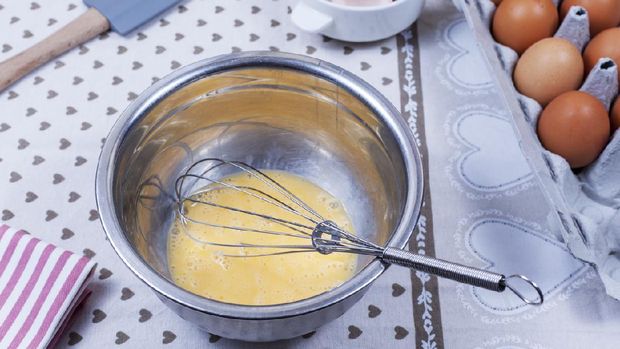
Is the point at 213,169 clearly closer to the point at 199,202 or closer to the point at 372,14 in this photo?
the point at 199,202

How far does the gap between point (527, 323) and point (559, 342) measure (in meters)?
0.03

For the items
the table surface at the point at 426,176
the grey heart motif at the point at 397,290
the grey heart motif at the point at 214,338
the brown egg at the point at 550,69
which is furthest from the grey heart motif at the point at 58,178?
the brown egg at the point at 550,69

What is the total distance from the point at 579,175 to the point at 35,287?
1.65ft

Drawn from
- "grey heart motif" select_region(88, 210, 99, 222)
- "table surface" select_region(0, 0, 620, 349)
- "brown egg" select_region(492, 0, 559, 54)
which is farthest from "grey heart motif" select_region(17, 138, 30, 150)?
"brown egg" select_region(492, 0, 559, 54)

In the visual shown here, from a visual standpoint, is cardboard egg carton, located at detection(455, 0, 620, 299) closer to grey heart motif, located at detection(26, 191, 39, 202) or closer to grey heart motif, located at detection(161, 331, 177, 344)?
grey heart motif, located at detection(161, 331, 177, 344)

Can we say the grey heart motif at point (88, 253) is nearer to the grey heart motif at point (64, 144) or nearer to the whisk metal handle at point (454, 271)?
the grey heart motif at point (64, 144)

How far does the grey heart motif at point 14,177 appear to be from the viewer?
2.51 ft

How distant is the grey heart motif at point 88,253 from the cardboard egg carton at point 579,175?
0.40 meters

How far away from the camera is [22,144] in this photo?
791mm

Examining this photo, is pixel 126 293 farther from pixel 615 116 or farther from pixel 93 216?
pixel 615 116

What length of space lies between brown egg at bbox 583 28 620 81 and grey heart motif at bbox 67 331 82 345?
20.9 inches

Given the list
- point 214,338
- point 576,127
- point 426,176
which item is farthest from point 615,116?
point 214,338

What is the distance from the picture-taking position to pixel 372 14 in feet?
2.71

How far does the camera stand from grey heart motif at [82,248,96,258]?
2.35 feet
